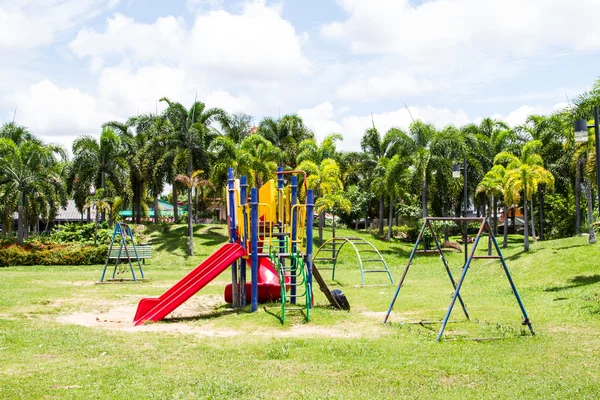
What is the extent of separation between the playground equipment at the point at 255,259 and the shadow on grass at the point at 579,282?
24.9ft

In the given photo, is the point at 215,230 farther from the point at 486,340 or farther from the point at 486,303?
the point at 486,340

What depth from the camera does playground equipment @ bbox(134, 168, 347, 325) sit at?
1346cm

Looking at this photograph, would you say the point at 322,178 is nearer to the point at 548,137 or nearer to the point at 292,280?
the point at 548,137

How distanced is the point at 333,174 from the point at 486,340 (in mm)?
28537

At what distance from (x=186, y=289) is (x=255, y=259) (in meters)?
1.68

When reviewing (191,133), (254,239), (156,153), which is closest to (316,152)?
(191,133)

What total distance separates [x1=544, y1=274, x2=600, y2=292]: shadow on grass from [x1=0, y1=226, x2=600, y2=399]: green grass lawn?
76 millimetres

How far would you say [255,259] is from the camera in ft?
45.1

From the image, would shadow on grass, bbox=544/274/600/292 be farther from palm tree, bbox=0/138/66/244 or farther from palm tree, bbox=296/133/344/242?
palm tree, bbox=0/138/66/244

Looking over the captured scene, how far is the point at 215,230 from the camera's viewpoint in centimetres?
4350

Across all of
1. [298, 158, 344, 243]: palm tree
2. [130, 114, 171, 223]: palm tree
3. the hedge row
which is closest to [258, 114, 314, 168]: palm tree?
[130, 114, 171, 223]: palm tree

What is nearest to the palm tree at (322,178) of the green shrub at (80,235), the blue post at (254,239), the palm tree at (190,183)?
the palm tree at (190,183)

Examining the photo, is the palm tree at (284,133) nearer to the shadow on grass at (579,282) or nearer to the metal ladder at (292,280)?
the shadow on grass at (579,282)

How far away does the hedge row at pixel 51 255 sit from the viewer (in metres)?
31.0
